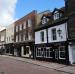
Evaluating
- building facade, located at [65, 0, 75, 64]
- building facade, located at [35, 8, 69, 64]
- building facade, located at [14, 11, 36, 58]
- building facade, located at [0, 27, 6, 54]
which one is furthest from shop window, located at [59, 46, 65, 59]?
building facade, located at [0, 27, 6, 54]

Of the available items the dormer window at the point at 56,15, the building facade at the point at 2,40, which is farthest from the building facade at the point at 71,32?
the building facade at the point at 2,40

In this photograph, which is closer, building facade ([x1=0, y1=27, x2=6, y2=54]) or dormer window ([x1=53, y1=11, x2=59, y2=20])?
dormer window ([x1=53, y1=11, x2=59, y2=20])

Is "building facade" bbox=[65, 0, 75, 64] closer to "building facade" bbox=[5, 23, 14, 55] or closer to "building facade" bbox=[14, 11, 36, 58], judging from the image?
"building facade" bbox=[14, 11, 36, 58]

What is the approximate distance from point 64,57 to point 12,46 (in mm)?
27115

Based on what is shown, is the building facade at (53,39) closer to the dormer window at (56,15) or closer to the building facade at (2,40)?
the dormer window at (56,15)

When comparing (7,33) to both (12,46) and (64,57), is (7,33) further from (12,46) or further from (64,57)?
(64,57)

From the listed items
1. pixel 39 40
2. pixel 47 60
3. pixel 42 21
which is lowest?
pixel 47 60

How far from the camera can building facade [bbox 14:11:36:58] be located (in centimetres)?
4081

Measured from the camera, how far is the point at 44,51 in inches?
1347

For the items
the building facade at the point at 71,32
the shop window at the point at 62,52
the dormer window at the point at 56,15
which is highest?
the dormer window at the point at 56,15

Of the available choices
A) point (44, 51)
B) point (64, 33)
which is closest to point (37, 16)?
point (44, 51)

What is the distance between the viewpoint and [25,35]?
146 ft

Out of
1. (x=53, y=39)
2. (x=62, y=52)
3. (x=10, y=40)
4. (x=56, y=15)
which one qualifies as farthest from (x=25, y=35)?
(x=62, y=52)

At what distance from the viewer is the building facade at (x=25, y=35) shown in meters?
40.8
